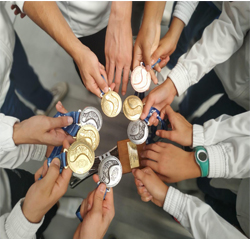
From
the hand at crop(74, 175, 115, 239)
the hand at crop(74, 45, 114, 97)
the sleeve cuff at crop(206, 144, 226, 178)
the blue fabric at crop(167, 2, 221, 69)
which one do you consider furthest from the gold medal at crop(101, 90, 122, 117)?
the blue fabric at crop(167, 2, 221, 69)

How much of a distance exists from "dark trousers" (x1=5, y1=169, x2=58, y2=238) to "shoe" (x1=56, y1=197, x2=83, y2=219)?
1.3 inches

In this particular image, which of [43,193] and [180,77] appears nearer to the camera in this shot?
[43,193]

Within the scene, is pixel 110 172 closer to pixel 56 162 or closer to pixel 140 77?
pixel 56 162

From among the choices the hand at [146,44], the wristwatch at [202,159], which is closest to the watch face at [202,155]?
the wristwatch at [202,159]

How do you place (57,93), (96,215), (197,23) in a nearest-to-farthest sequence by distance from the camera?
(96,215) → (197,23) → (57,93)

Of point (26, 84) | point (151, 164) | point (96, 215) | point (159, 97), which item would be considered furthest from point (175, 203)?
point (26, 84)

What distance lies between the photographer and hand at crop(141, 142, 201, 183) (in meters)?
0.63

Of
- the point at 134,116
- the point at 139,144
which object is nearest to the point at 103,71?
the point at 134,116

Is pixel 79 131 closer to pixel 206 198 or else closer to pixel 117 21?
pixel 117 21

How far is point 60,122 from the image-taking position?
1.92 ft

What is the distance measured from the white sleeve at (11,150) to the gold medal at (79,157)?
180 mm

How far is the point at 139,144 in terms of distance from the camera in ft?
2.30

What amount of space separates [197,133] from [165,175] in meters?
0.19

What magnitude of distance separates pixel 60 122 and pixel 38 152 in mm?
232
